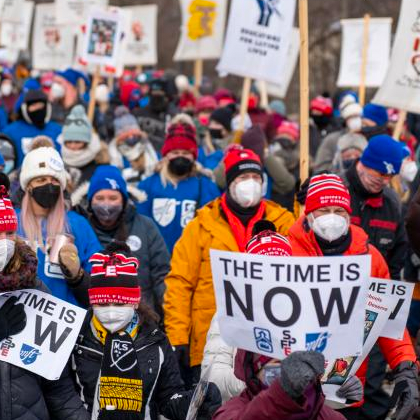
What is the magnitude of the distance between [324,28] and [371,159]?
18511 millimetres

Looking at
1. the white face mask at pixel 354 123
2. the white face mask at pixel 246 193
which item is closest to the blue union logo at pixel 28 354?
the white face mask at pixel 246 193

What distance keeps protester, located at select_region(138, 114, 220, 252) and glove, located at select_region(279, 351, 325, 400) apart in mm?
4336

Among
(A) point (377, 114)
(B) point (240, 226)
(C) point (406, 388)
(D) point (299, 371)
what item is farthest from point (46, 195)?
(A) point (377, 114)

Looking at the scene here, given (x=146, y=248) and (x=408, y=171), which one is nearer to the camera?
(x=146, y=248)

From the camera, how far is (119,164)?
10695 millimetres

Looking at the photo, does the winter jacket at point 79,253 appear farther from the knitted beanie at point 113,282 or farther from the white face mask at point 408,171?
the white face mask at point 408,171

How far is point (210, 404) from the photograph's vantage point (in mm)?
4457

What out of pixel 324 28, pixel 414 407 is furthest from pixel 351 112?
pixel 324 28

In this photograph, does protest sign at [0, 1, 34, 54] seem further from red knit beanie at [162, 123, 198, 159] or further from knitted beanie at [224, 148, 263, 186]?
knitted beanie at [224, 148, 263, 186]

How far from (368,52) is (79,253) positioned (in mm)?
9382

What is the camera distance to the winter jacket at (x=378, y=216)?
7074 millimetres

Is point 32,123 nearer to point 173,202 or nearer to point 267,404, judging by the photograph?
point 173,202

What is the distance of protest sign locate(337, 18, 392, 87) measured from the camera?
14.5 metres

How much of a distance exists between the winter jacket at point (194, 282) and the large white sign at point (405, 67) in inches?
103
